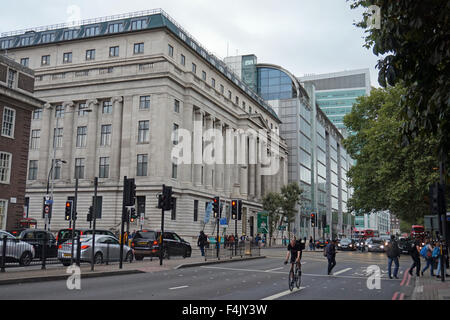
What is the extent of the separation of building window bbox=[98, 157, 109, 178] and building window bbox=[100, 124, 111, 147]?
1.79 m

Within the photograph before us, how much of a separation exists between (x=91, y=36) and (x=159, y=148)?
718 inches

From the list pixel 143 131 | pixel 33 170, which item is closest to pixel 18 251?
pixel 143 131

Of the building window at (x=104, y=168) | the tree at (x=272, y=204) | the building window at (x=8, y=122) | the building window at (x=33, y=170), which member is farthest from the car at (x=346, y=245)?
the building window at (x=8, y=122)

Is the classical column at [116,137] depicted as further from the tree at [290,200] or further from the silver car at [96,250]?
the silver car at [96,250]

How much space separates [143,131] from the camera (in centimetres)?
5072

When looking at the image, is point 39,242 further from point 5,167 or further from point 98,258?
point 5,167

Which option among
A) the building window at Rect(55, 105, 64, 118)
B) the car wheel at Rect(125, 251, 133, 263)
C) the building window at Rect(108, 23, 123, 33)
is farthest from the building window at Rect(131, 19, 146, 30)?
the car wheel at Rect(125, 251, 133, 263)

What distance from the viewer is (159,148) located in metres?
49.1

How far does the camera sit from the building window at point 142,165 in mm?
49938

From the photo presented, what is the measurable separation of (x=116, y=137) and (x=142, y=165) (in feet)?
16.6

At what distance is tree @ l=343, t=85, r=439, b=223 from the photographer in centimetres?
3634
